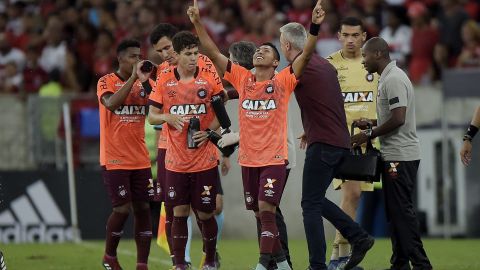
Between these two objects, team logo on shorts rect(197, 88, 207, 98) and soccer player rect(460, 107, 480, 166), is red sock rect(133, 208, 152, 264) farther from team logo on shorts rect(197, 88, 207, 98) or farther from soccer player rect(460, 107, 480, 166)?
soccer player rect(460, 107, 480, 166)

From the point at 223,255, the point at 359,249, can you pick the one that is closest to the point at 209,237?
the point at 359,249

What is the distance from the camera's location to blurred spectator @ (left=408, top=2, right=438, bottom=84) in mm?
22509

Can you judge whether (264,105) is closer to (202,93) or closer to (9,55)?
(202,93)

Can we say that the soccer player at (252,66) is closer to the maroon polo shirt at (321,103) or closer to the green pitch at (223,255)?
the maroon polo shirt at (321,103)

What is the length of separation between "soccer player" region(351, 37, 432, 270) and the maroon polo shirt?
58 centimetres

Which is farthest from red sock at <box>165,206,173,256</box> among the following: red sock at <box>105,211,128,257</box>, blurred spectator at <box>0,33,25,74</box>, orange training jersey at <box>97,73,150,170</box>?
blurred spectator at <box>0,33,25,74</box>

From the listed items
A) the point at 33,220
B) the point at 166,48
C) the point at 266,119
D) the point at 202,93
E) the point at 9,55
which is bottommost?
the point at 33,220

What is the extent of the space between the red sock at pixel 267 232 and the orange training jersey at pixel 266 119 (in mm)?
526

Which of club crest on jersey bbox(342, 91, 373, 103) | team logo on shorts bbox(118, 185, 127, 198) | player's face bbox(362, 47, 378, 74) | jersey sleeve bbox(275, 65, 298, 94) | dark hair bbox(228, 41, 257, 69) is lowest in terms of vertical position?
team logo on shorts bbox(118, 185, 127, 198)

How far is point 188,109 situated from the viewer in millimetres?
12633

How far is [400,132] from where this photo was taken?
1288cm

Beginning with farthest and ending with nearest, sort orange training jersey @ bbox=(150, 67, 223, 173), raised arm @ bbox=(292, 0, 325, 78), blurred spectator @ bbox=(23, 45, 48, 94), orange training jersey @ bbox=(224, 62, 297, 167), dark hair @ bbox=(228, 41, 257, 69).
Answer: blurred spectator @ bbox=(23, 45, 48, 94) → dark hair @ bbox=(228, 41, 257, 69) → orange training jersey @ bbox=(150, 67, 223, 173) → orange training jersey @ bbox=(224, 62, 297, 167) → raised arm @ bbox=(292, 0, 325, 78)

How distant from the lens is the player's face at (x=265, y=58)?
40.5 feet

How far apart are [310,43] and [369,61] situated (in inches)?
56.6
